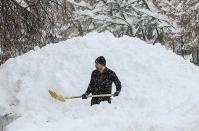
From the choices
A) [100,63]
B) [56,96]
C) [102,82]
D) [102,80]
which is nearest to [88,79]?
[56,96]

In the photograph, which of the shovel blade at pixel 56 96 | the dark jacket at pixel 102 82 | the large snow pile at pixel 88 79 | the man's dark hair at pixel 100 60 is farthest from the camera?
the shovel blade at pixel 56 96

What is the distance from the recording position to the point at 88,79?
45.7 ft

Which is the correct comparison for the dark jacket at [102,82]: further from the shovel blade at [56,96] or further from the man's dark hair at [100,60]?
the shovel blade at [56,96]

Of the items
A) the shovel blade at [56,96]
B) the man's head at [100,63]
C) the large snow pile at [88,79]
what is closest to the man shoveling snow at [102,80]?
the man's head at [100,63]

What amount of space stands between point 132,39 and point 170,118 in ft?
24.7

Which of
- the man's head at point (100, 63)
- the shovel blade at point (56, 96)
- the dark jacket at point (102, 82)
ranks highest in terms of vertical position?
the man's head at point (100, 63)

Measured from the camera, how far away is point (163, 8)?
72.4ft

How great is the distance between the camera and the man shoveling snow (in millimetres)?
10508

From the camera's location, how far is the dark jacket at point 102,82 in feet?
34.8

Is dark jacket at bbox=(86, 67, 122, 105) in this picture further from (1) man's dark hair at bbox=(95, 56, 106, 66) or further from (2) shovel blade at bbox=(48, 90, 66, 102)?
(2) shovel blade at bbox=(48, 90, 66, 102)

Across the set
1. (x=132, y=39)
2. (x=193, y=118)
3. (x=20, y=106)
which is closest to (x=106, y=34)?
(x=132, y=39)

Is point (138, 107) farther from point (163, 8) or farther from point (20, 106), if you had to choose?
point (163, 8)

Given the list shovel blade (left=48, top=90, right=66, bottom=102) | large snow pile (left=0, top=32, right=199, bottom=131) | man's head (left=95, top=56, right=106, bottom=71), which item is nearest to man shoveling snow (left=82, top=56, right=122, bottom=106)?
man's head (left=95, top=56, right=106, bottom=71)

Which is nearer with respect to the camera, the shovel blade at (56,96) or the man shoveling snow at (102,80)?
the man shoveling snow at (102,80)
